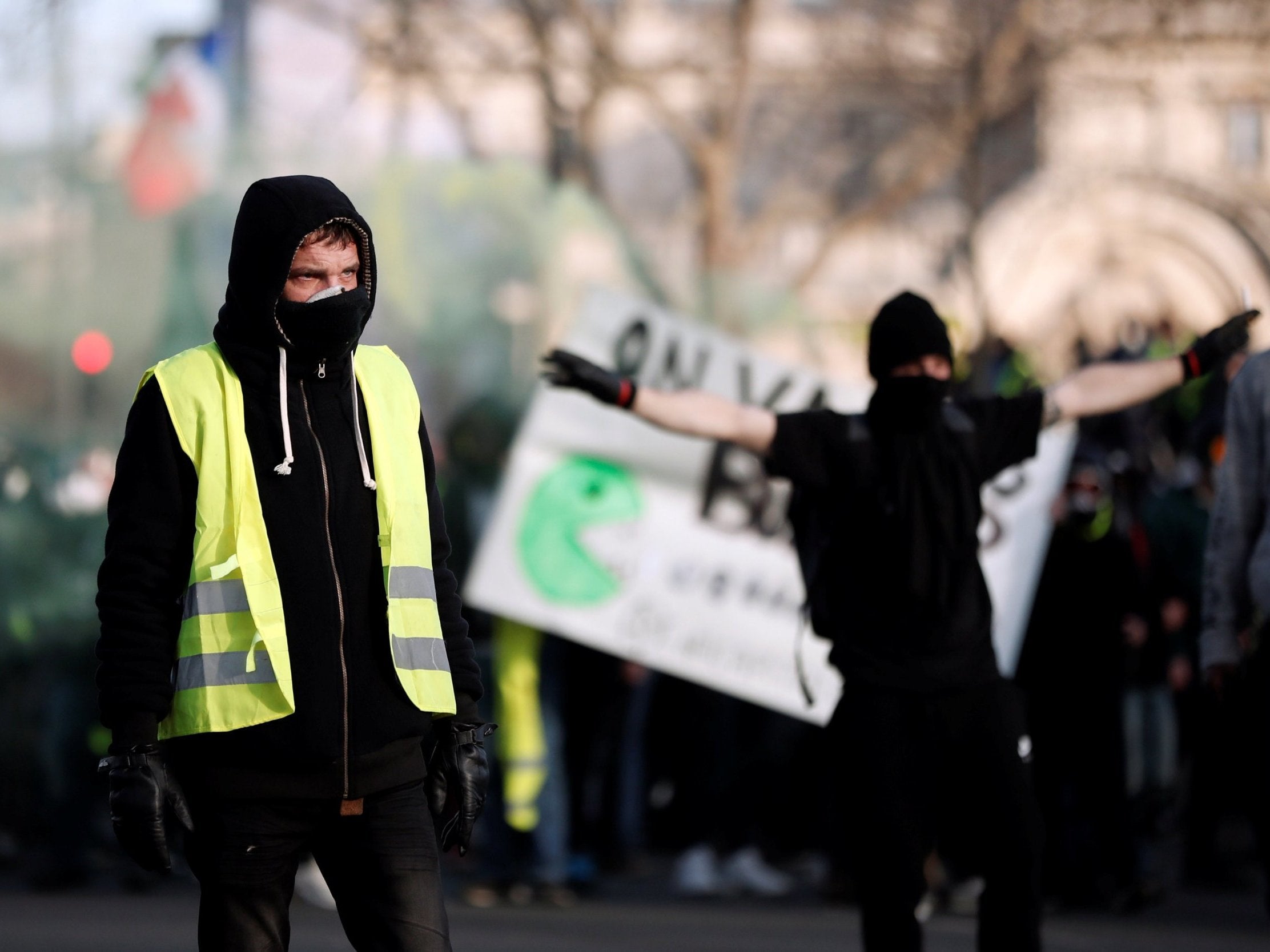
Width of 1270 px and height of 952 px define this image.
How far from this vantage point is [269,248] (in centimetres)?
348

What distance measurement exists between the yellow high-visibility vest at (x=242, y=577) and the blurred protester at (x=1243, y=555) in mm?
2375

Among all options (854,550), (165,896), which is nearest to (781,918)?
(165,896)

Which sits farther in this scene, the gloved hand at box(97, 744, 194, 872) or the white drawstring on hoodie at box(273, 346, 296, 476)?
the white drawstring on hoodie at box(273, 346, 296, 476)

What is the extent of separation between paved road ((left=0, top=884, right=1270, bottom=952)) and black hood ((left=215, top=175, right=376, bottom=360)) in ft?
A: 13.5

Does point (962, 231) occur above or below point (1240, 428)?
above

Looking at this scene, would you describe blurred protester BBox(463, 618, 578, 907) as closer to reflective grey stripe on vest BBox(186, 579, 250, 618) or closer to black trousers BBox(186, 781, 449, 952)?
black trousers BBox(186, 781, 449, 952)

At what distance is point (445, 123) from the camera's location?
1706cm

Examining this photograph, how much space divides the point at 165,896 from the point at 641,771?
7.57 ft

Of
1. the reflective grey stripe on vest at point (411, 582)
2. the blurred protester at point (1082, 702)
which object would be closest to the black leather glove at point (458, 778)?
the reflective grey stripe on vest at point (411, 582)

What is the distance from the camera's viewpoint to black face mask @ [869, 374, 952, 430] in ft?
16.9

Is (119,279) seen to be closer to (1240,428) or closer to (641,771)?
(641,771)

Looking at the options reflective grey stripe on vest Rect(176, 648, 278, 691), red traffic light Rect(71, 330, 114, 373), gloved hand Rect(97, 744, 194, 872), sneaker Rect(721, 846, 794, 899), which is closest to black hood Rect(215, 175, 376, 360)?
reflective grey stripe on vest Rect(176, 648, 278, 691)

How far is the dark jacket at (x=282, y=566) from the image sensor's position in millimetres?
3408

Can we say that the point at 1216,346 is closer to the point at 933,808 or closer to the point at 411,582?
the point at 933,808
